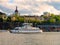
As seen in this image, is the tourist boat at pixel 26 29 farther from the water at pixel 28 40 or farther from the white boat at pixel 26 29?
the water at pixel 28 40

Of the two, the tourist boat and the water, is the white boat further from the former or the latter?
the water

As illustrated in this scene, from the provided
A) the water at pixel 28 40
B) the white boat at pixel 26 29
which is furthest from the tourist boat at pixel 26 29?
the water at pixel 28 40

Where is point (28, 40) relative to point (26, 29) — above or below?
above

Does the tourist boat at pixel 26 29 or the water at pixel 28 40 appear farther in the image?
the tourist boat at pixel 26 29

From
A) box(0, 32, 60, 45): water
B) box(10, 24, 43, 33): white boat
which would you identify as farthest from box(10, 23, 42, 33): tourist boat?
box(0, 32, 60, 45): water

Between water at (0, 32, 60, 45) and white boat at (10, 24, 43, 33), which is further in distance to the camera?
white boat at (10, 24, 43, 33)

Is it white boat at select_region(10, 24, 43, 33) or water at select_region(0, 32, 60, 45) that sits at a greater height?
water at select_region(0, 32, 60, 45)

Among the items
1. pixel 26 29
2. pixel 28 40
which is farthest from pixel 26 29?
pixel 28 40

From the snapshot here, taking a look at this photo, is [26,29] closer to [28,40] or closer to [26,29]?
[26,29]

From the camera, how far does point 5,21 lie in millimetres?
26625

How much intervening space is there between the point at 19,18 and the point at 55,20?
4.14 metres

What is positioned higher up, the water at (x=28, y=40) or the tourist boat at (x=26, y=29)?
the water at (x=28, y=40)

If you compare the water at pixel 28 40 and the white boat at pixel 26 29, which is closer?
the water at pixel 28 40

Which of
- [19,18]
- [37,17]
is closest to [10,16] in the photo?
[19,18]
